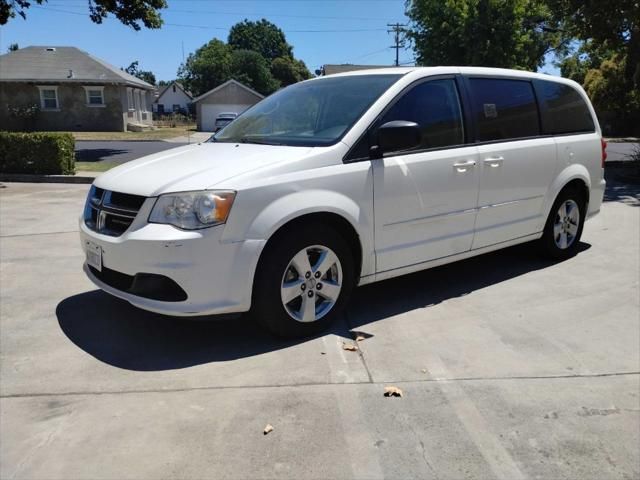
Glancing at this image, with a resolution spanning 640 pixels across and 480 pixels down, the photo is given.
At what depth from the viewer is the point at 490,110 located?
505cm

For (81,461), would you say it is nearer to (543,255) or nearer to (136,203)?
(136,203)

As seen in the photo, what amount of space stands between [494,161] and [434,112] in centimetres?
74

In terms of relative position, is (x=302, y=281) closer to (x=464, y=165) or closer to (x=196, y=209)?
(x=196, y=209)

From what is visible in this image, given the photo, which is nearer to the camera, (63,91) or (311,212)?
(311,212)

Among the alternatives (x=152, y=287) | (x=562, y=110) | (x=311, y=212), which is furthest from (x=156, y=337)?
(x=562, y=110)

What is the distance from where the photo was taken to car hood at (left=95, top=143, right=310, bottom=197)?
3639mm

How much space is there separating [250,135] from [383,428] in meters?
2.69

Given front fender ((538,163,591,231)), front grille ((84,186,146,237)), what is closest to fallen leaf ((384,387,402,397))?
front grille ((84,186,146,237))

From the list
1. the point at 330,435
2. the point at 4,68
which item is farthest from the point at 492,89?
the point at 4,68

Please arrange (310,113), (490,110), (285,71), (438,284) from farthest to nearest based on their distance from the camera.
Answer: (285,71), (438,284), (490,110), (310,113)

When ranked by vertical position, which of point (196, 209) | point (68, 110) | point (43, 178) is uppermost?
point (68, 110)

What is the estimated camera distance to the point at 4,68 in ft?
116

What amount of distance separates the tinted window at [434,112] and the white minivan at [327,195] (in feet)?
0.04

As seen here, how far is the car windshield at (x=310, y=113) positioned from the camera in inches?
168
